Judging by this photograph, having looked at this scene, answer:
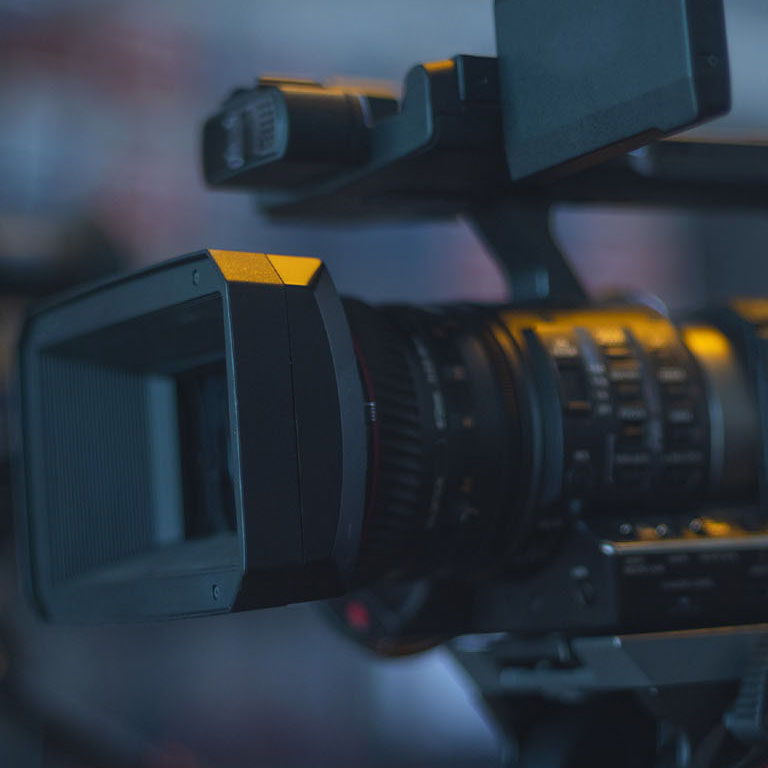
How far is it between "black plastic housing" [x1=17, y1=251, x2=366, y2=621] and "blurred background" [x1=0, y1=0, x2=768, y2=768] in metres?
1.09

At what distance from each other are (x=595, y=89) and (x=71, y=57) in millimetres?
1610

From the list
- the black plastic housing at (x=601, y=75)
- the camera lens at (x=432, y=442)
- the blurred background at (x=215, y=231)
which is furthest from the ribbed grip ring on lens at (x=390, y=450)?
the blurred background at (x=215, y=231)

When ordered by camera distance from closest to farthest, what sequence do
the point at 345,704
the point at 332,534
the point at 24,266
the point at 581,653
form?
the point at 332,534 < the point at 581,653 < the point at 24,266 < the point at 345,704

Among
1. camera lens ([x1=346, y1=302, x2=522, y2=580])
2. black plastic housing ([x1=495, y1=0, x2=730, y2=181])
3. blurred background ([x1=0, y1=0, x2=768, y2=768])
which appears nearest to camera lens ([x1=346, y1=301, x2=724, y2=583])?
camera lens ([x1=346, y1=302, x2=522, y2=580])

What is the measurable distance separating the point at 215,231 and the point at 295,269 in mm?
1570

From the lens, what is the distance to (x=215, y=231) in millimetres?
2170

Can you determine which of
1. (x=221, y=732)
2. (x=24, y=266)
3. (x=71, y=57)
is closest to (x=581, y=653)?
(x=24, y=266)

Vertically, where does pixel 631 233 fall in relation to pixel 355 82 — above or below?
above

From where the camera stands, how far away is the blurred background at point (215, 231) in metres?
2.03

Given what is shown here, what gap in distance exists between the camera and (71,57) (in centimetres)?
206

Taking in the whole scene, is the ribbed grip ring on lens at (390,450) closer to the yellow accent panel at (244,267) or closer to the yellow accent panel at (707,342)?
the yellow accent panel at (244,267)

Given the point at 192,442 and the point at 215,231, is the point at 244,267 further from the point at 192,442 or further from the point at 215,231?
the point at 215,231

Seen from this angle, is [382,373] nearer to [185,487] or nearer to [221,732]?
[185,487]

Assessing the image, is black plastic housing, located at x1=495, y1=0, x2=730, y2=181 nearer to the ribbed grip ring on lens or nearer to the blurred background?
the ribbed grip ring on lens
